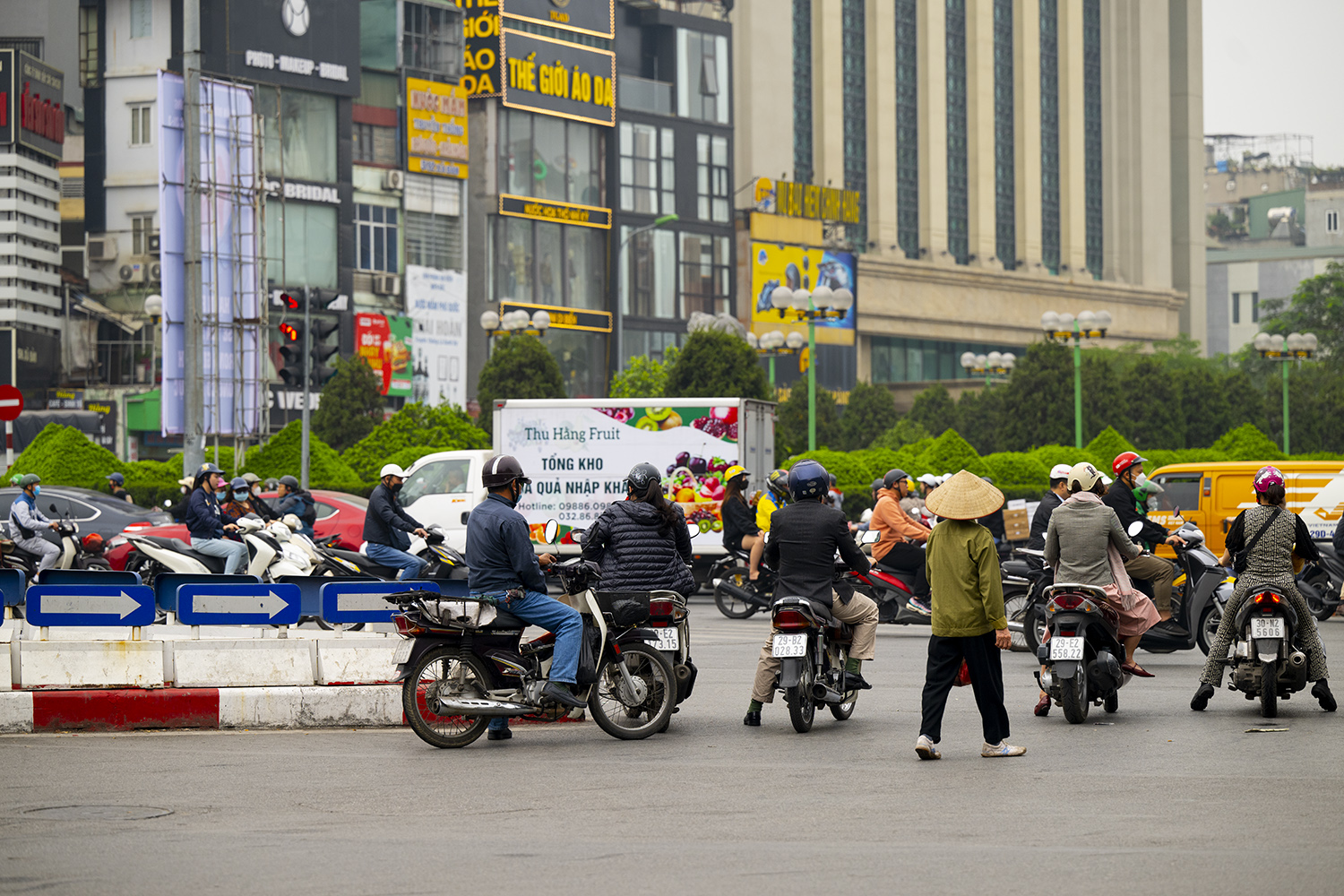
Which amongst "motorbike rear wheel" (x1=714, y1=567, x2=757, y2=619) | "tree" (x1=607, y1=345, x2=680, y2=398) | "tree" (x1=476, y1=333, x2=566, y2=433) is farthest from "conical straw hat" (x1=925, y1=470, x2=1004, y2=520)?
"tree" (x1=607, y1=345, x2=680, y2=398)

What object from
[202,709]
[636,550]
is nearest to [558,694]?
[636,550]

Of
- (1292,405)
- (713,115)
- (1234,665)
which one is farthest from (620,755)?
(713,115)

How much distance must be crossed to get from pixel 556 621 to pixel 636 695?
78 centimetres

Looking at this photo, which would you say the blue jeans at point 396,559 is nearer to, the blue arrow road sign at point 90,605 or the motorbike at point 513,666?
the blue arrow road sign at point 90,605

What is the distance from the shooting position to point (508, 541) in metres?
10.1

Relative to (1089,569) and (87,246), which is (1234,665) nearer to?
(1089,569)

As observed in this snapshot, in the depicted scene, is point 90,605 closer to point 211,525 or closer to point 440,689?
point 440,689

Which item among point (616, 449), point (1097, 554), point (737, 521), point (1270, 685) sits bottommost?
point (1270, 685)

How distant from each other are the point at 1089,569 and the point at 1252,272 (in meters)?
122

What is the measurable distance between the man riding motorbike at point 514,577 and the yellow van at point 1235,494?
45.0 ft

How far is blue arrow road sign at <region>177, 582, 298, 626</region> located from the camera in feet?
37.6

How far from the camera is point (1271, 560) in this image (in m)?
11.2

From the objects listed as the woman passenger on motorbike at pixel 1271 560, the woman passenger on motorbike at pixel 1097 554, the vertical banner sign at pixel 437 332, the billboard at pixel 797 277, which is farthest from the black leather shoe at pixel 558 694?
the billboard at pixel 797 277

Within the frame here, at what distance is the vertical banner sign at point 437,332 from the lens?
2447 inches
